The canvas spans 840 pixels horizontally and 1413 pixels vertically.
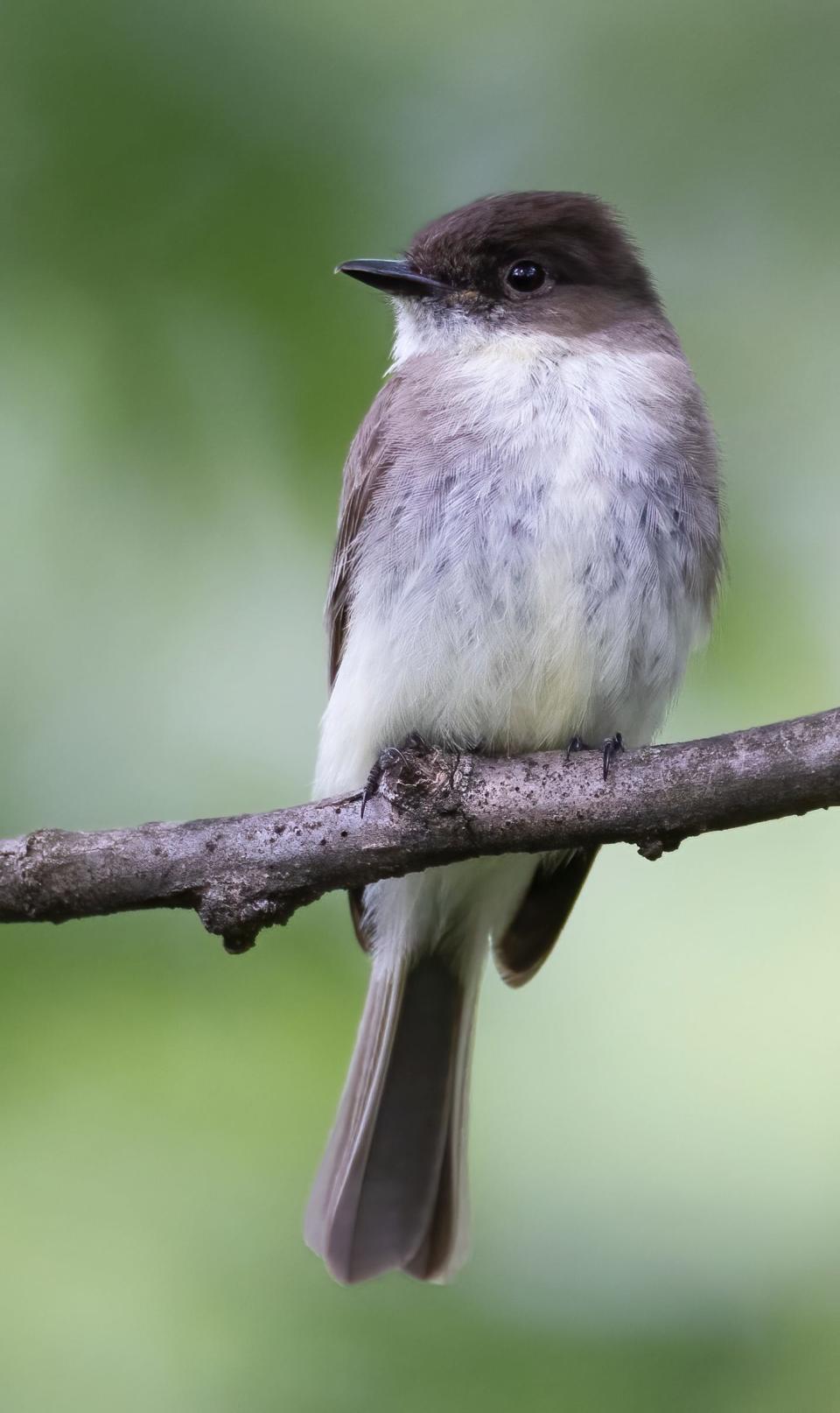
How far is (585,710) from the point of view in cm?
313

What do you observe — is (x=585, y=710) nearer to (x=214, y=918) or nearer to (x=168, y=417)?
(x=214, y=918)

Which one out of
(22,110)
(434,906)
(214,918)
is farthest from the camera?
(434,906)

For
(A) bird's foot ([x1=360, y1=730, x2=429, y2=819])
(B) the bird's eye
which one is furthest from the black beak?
(A) bird's foot ([x1=360, y1=730, x2=429, y2=819])

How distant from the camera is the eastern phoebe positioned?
3039 millimetres

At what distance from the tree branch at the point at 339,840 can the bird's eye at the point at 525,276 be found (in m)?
1.36

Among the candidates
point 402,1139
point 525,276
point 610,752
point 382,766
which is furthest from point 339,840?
point 525,276

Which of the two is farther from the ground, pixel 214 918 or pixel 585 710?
pixel 585 710

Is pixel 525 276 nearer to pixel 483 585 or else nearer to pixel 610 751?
pixel 483 585

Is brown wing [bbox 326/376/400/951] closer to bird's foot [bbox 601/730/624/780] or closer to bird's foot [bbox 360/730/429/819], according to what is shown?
bird's foot [bbox 360/730/429/819]

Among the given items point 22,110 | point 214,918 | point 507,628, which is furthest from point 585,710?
point 22,110

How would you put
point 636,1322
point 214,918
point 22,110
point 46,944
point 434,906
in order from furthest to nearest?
point 434,906
point 22,110
point 46,944
point 636,1322
point 214,918

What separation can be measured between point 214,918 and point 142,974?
0.84 metres

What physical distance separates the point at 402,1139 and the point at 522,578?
136cm

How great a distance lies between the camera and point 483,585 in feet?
9.89
